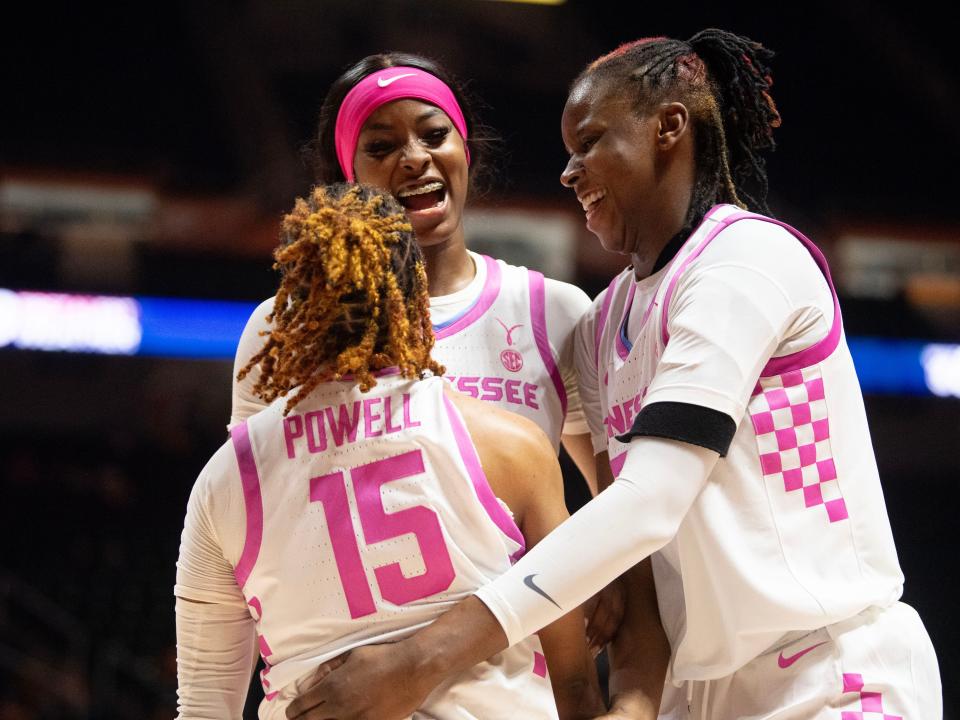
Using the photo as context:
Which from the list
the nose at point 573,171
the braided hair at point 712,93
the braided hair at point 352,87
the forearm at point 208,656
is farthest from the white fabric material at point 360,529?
the braided hair at point 352,87

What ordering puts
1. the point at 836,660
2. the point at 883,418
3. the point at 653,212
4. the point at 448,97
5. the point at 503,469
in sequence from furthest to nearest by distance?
the point at 883,418
the point at 448,97
the point at 653,212
the point at 836,660
the point at 503,469

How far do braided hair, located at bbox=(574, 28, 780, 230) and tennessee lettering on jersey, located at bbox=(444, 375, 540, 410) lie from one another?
0.54 m

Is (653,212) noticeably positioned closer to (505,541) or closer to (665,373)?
(665,373)

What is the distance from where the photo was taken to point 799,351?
6.17 ft

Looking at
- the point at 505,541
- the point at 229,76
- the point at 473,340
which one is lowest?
the point at 505,541

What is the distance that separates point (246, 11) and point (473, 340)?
29.8 feet

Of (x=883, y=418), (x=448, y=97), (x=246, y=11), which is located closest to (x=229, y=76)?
(x=246, y=11)

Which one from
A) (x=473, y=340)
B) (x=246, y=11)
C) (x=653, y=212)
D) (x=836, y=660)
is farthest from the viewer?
(x=246, y=11)

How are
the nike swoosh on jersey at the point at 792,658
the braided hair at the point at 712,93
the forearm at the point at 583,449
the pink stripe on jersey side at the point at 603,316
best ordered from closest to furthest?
the nike swoosh on jersey at the point at 792,658 → the braided hair at the point at 712,93 → the pink stripe on jersey side at the point at 603,316 → the forearm at the point at 583,449

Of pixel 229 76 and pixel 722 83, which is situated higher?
pixel 229 76

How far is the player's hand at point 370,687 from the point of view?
1637 mm

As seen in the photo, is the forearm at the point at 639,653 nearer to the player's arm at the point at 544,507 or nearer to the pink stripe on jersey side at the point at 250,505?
the player's arm at the point at 544,507

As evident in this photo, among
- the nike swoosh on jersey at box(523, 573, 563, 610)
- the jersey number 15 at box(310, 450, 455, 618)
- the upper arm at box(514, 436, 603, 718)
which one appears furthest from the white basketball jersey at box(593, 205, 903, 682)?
the jersey number 15 at box(310, 450, 455, 618)

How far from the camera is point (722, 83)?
222 cm
